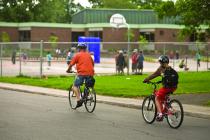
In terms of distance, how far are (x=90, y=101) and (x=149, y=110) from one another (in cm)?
264

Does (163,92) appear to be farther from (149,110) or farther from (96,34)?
(96,34)

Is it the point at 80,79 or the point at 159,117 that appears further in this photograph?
the point at 80,79

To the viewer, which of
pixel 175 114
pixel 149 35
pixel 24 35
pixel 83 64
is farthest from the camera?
pixel 24 35

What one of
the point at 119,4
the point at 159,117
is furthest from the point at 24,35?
the point at 159,117

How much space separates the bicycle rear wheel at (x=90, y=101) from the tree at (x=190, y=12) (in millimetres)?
7192

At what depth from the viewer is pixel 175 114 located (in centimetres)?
1238

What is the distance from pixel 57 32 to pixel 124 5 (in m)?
34.1

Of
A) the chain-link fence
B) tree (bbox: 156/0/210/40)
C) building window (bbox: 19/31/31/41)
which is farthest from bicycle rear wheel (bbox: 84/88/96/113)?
building window (bbox: 19/31/31/41)

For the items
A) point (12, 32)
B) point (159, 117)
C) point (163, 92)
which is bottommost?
point (159, 117)

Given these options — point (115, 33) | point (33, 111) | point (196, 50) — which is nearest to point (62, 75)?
point (196, 50)

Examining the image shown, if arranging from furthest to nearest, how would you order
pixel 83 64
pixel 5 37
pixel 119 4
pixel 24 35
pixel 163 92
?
pixel 119 4 → pixel 24 35 → pixel 5 37 → pixel 83 64 → pixel 163 92

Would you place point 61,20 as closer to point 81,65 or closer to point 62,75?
point 62,75

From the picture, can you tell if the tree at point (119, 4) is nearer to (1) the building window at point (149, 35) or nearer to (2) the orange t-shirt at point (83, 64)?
(1) the building window at point (149, 35)

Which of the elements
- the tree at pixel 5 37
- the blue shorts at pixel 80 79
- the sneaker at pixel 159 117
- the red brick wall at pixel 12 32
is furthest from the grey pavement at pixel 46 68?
the red brick wall at pixel 12 32
